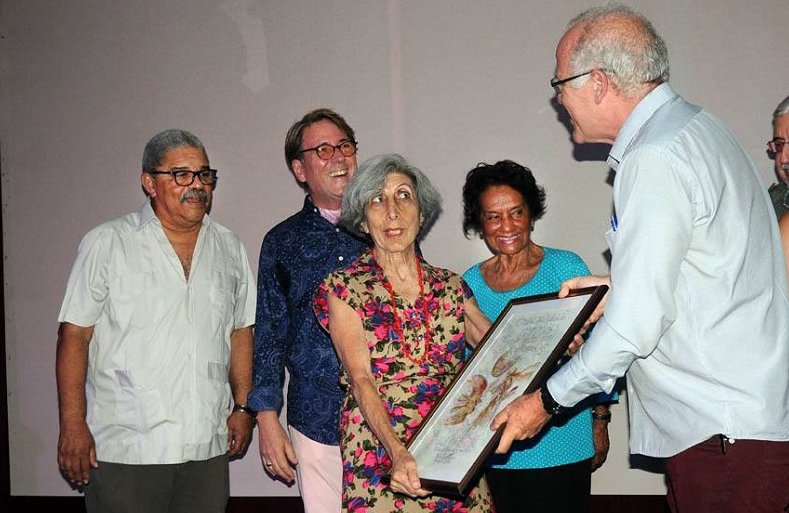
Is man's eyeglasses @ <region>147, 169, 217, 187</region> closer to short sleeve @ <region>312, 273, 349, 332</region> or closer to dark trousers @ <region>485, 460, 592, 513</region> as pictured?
short sleeve @ <region>312, 273, 349, 332</region>

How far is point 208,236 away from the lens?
3.73 metres

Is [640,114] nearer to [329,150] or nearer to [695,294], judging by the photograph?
[695,294]

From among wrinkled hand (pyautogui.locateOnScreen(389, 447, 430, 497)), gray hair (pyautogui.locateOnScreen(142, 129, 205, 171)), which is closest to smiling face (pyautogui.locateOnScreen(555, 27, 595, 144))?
wrinkled hand (pyautogui.locateOnScreen(389, 447, 430, 497))

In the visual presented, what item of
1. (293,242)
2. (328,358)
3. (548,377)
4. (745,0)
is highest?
(745,0)

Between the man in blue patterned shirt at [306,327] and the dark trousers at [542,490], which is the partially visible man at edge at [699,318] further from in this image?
the man in blue patterned shirt at [306,327]

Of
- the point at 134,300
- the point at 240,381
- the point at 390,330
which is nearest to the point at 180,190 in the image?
the point at 134,300

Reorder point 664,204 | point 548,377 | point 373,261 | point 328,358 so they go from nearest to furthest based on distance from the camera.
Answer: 1. point 664,204
2. point 548,377
3. point 373,261
4. point 328,358

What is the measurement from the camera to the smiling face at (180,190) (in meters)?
3.54

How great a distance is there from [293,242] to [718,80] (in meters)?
2.30

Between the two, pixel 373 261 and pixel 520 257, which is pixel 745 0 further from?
pixel 373 261

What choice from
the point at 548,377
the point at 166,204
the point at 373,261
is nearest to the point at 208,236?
the point at 166,204

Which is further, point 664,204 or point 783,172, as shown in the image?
point 783,172

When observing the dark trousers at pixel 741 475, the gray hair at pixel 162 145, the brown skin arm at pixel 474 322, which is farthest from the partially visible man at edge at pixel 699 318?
the gray hair at pixel 162 145

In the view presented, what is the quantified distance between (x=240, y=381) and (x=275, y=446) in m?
0.48
